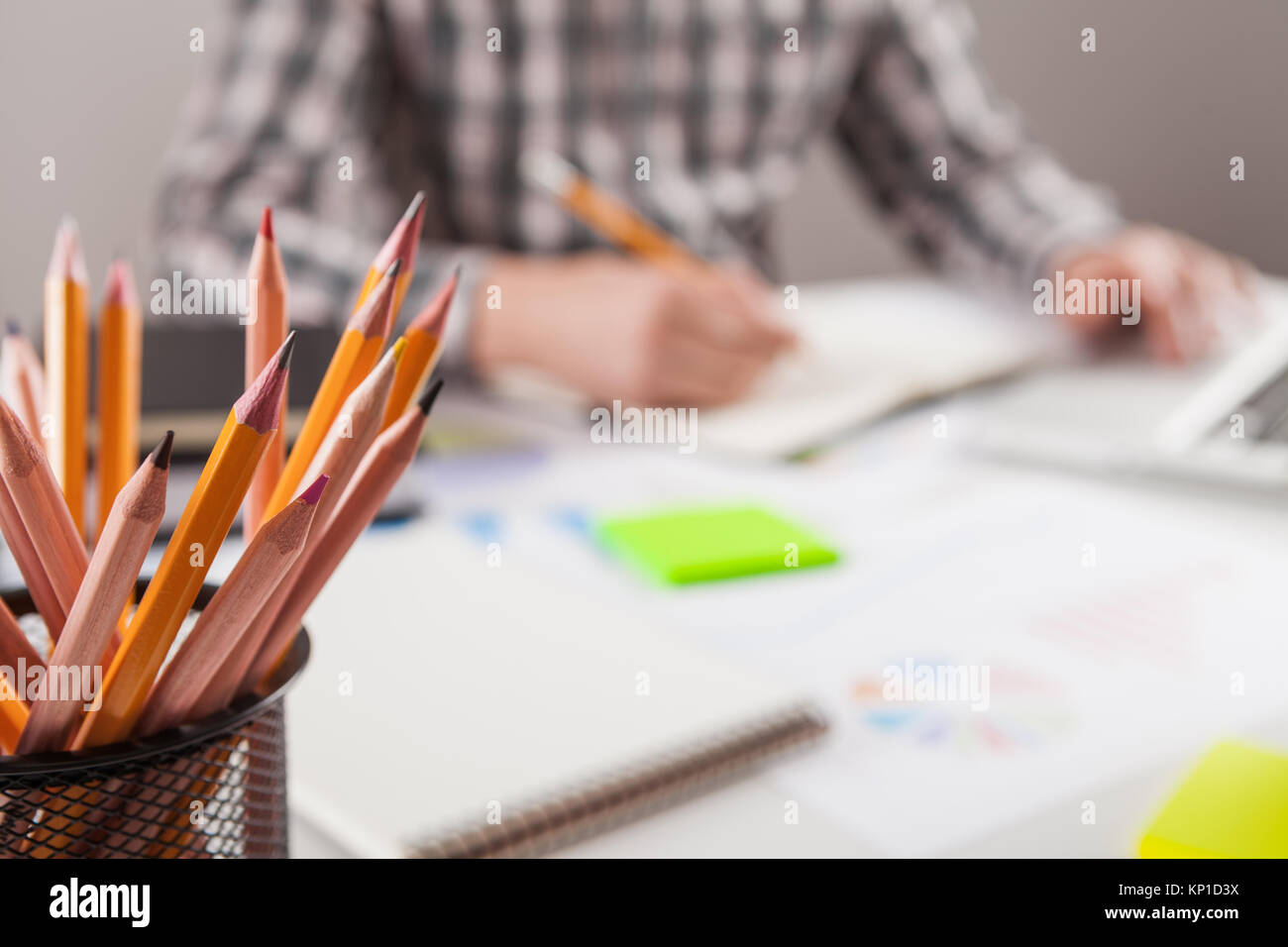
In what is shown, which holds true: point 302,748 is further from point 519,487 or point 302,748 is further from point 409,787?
point 519,487

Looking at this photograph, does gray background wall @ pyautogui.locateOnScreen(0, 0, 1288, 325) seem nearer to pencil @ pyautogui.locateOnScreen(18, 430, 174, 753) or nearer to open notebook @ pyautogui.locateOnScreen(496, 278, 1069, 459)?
open notebook @ pyautogui.locateOnScreen(496, 278, 1069, 459)

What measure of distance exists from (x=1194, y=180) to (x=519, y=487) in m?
1.58

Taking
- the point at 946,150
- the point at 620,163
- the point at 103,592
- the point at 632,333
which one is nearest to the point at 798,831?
the point at 103,592

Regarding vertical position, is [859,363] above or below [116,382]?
above

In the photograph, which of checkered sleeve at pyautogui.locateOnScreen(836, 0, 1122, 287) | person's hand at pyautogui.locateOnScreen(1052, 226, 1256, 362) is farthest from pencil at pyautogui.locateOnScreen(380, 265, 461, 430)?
checkered sleeve at pyautogui.locateOnScreen(836, 0, 1122, 287)

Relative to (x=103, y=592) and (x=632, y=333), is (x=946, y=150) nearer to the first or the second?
(x=632, y=333)

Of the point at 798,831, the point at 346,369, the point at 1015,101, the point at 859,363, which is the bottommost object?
the point at 798,831

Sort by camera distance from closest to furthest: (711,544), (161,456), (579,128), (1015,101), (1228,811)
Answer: (161,456)
(1228,811)
(711,544)
(579,128)
(1015,101)

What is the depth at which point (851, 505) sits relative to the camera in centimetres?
54

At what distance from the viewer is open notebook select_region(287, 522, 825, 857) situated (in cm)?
28

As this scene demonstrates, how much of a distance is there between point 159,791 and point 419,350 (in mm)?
84

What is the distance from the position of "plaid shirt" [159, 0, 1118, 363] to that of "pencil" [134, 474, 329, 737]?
60 centimetres

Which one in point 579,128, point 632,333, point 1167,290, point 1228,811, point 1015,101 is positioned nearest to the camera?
point 1228,811

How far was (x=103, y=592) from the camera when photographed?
162 mm
